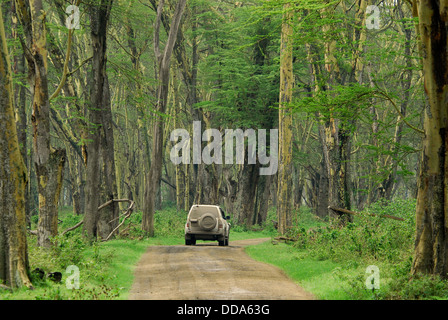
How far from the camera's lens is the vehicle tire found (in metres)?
21.2

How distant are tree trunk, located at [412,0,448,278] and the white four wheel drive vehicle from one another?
439 inches

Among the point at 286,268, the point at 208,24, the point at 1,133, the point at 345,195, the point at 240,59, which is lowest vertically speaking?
the point at 286,268

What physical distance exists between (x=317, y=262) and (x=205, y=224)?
22.3 ft

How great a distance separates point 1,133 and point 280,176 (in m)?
15.1

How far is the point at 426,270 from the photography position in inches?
426

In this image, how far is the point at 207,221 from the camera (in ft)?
70.0

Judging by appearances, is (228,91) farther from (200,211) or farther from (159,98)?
(200,211)

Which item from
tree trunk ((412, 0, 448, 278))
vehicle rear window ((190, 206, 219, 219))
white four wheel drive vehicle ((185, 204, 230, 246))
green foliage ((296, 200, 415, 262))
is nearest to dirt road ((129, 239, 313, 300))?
green foliage ((296, 200, 415, 262))

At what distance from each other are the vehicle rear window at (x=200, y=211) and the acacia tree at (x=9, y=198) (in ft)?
37.3

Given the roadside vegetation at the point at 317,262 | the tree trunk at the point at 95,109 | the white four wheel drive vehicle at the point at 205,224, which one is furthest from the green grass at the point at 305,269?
the tree trunk at the point at 95,109
